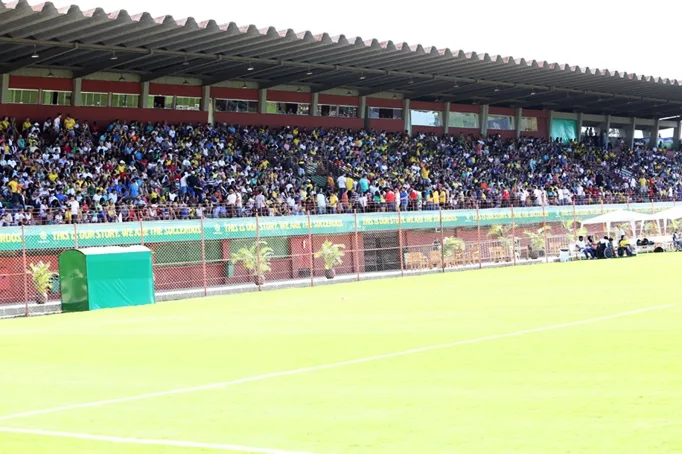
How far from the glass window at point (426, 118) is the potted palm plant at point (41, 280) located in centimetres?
3840

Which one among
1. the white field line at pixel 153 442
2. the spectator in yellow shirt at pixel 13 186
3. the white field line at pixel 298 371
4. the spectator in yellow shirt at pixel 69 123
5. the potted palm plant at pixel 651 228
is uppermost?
the spectator in yellow shirt at pixel 69 123

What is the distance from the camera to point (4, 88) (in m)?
46.4

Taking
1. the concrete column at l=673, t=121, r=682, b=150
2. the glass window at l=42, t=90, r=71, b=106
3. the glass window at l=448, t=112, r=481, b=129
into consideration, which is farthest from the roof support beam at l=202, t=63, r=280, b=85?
the concrete column at l=673, t=121, r=682, b=150

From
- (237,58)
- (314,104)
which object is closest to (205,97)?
(237,58)

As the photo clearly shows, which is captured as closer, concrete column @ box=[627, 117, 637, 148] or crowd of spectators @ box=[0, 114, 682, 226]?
crowd of spectators @ box=[0, 114, 682, 226]

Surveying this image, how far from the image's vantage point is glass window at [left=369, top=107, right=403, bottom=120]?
6512 centimetres

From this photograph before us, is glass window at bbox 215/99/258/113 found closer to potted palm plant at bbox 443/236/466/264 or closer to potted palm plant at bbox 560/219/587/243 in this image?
potted palm plant at bbox 443/236/466/264

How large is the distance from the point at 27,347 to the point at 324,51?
33401mm

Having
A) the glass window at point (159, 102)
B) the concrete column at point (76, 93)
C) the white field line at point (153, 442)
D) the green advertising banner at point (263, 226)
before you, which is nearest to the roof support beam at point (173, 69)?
the glass window at point (159, 102)

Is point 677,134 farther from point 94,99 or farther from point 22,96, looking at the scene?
point 22,96

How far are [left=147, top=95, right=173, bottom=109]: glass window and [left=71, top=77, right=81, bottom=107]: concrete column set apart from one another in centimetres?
400

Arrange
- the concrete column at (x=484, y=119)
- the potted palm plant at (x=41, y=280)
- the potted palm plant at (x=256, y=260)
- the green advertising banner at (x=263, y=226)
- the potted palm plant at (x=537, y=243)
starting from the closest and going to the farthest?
1. the potted palm plant at (x=41, y=280)
2. the green advertising banner at (x=263, y=226)
3. the potted palm plant at (x=256, y=260)
4. the potted palm plant at (x=537, y=243)
5. the concrete column at (x=484, y=119)

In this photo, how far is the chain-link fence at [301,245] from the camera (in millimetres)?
33719

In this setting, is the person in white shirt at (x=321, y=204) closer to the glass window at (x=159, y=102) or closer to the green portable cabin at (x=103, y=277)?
the glass window at (x=159, y=102)
